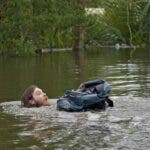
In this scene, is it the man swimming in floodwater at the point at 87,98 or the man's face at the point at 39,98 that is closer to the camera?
the man swimming in floodwater at the point at 87,98

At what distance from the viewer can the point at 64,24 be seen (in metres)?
47.5

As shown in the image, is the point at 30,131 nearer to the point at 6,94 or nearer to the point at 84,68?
the point at 6,94

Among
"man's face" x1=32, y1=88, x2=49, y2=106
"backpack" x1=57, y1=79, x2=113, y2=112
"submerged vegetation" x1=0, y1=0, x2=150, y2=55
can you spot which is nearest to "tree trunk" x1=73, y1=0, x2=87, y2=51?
"submerged vegetation" x1=0, y1=0, x2=150, y2=55

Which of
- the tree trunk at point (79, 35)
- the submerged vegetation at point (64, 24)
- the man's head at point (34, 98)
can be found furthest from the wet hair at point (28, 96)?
the tree trunk at point (79, 35)

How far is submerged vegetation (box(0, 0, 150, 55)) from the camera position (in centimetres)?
4381

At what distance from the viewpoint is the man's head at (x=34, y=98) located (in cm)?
1586

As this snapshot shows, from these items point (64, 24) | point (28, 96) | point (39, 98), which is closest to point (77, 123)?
point (39, 98)

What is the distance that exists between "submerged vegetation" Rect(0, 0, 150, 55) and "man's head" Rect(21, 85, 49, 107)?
25286 millimetres

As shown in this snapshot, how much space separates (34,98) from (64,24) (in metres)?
31.8

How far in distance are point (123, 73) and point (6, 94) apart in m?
7.44

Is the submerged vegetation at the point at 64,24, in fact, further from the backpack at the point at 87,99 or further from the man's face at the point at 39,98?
the backpack at the point at 87,99

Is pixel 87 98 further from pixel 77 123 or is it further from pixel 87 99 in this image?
pixel 77 123

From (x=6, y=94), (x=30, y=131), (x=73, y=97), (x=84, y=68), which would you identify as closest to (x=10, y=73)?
(x=84, y=68)

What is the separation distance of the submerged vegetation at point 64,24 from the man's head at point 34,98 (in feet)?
83.0
